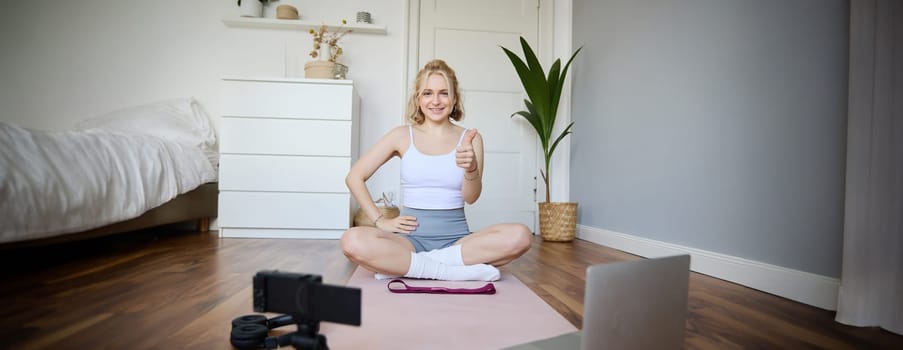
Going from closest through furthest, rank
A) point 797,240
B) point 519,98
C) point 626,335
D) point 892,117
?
1. point 626,335
2. point 892,117
3. point 797,240
4. point 519,98

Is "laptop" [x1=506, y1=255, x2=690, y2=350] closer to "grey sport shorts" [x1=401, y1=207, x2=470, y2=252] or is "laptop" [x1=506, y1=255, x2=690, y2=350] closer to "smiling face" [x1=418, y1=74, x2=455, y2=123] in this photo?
"grey sport shorts" [x1=401, y1=207, x2=470, y2=252]

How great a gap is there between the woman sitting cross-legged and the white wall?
174cm

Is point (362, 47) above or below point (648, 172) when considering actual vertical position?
above

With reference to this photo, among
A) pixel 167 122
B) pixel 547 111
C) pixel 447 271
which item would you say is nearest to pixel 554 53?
pixel 547 111

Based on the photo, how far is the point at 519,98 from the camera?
356 cm

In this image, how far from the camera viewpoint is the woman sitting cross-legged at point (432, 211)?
145 centimetres

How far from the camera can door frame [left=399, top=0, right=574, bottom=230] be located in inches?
133

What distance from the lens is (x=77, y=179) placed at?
1.73 metres

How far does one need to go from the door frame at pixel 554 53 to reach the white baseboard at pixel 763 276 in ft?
4.06

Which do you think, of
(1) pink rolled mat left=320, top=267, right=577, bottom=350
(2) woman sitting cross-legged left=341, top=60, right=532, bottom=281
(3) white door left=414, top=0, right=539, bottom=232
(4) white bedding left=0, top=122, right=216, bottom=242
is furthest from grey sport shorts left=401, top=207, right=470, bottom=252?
(3) white door left=414, top=0, right=539, bottom=232

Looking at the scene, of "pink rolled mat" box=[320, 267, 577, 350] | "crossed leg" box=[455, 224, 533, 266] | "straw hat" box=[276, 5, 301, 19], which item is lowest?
"pink rolled mat" box=[320, 267, 577, 350]

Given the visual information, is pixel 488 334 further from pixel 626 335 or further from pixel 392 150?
pixel 392 150

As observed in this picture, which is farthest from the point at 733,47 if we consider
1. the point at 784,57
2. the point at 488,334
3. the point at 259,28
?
the point at 259,28

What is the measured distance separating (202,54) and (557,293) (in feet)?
10.3
